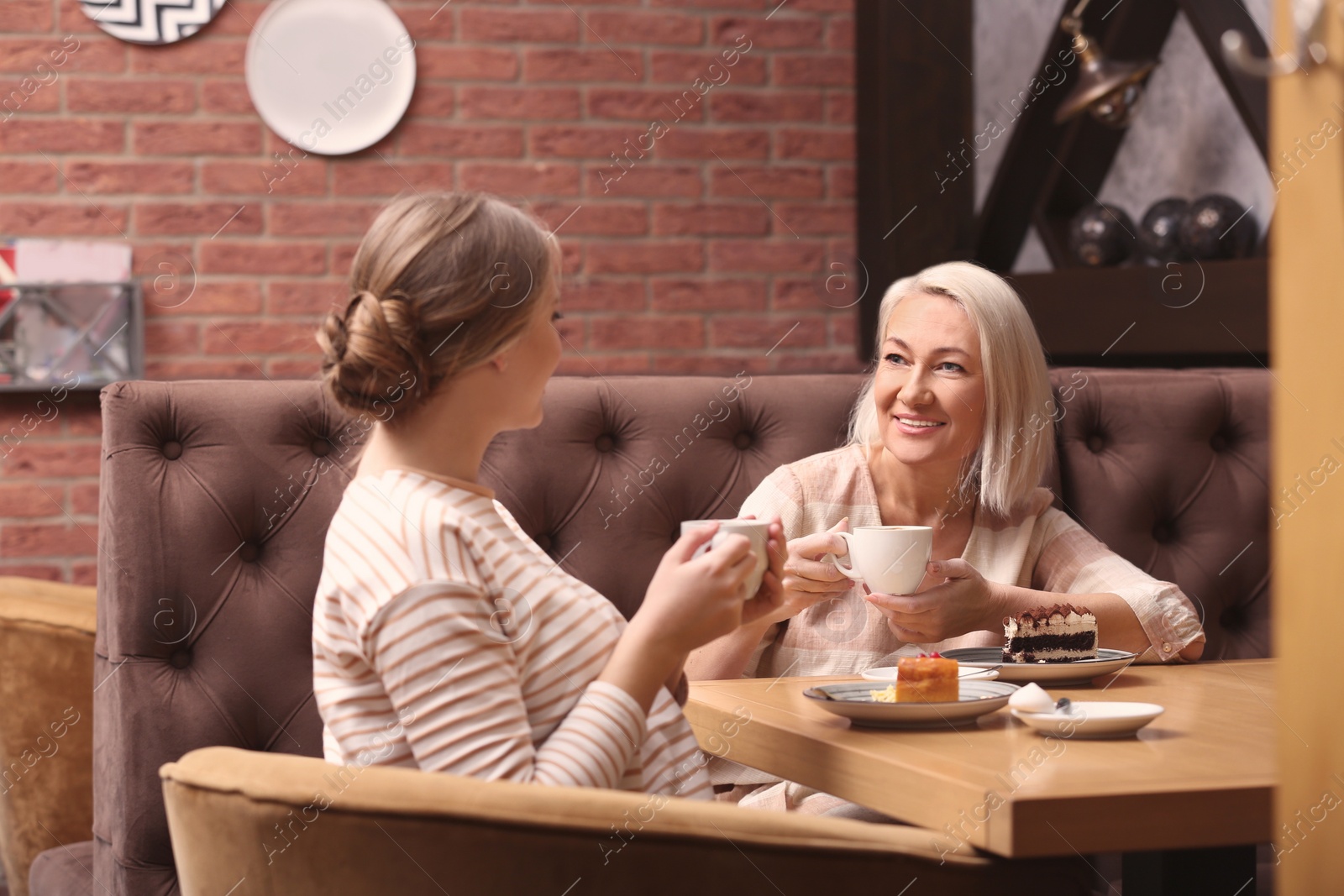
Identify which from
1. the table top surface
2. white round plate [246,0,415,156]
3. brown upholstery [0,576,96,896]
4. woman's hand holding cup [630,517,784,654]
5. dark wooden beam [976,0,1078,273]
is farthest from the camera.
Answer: dark wooden beam [976,0,1078,273]

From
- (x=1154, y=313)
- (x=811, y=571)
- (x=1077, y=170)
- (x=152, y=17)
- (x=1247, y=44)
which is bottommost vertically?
(x=811, y=571)

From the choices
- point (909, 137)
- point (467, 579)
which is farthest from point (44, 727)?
point (909, 137)

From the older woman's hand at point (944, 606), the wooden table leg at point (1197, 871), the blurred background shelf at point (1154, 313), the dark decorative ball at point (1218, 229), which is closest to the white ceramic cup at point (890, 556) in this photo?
the older woman's hand at point (944, 606)

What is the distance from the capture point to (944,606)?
143 cm

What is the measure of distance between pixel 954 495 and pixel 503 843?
947mm

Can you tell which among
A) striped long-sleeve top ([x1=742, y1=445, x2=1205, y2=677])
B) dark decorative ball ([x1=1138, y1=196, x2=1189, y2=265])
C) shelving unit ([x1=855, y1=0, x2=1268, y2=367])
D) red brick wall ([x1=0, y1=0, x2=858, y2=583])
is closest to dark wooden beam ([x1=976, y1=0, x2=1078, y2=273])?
shelving unit ([x1=855, y1=0, x2=1268, y2=367])

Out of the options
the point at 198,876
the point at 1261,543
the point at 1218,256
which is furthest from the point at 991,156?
the point at 198,876

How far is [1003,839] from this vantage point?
3.05 feet

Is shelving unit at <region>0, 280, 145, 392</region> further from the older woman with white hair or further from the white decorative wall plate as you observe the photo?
the older woman with white hair

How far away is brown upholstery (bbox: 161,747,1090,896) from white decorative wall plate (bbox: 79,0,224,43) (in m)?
2.11

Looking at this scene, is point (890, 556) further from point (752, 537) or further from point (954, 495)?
point (954, 495)

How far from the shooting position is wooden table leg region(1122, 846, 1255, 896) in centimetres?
132

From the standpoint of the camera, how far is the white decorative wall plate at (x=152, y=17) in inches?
106

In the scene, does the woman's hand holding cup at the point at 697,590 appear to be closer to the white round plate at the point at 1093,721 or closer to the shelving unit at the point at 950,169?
the white round plate at the point at 1093,721
